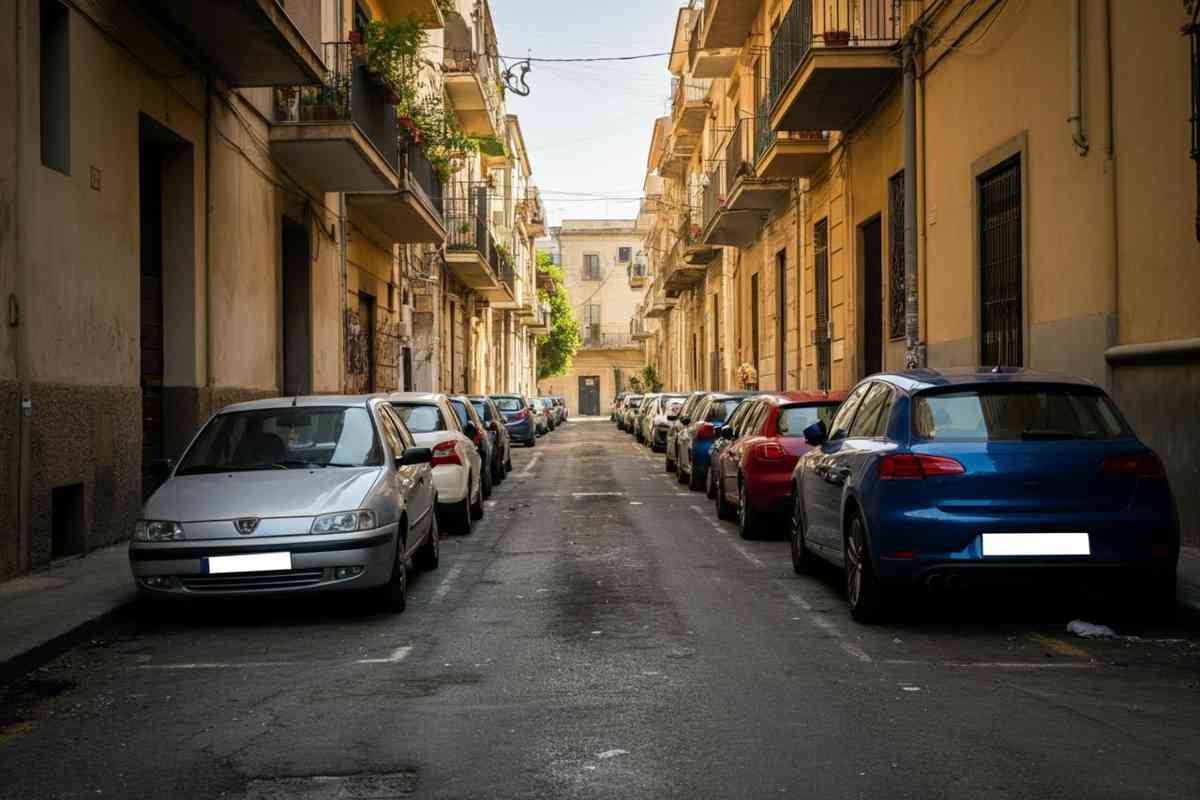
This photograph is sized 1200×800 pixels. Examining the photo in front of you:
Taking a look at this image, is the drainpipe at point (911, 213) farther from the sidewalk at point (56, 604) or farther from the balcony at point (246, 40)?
the sidewalk at point (56, 604)

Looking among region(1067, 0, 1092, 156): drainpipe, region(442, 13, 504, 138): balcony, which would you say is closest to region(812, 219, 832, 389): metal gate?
region(1067, 0, 1092, 156): drainpipe

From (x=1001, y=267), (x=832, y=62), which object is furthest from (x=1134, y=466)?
(x=832, y=62)

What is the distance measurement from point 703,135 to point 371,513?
34.6 m

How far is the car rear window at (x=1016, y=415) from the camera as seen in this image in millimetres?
7285

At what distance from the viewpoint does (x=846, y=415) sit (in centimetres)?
925

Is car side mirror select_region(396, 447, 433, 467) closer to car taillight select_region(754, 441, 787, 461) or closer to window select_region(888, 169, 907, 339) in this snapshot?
car taillight select_region(754, 441, 787, 461)

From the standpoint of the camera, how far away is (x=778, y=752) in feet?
15.8

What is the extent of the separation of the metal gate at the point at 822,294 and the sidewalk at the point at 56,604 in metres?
14.4

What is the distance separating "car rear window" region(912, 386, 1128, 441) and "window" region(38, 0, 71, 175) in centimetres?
747

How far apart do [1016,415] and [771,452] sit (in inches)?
190

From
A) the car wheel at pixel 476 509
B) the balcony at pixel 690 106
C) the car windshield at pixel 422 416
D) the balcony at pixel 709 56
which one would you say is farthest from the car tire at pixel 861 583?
the balcony at pixel 690 106

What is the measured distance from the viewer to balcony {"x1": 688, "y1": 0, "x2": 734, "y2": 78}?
30281 millimetres

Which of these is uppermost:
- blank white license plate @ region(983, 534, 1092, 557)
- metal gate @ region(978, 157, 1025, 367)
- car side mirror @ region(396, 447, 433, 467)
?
metal gate @ region(978, 157, 1025, 367)

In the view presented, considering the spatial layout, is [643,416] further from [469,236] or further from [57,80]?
[57,80]
